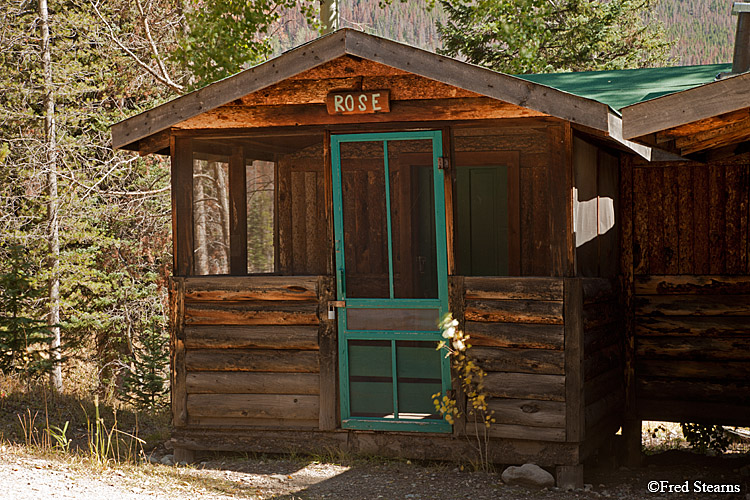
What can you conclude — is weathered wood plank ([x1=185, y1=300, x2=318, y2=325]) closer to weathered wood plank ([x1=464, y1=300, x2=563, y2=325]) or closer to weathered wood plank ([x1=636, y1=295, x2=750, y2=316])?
weathered wood plank ([x1=464, y1=300, x2=563, y2=325])

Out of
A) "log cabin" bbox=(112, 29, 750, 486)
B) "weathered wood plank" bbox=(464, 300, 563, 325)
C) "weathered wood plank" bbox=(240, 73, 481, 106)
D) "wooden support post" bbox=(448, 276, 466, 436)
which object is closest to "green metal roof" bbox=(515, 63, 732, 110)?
"log cabin" bbox=(112, 29, 750, 486)

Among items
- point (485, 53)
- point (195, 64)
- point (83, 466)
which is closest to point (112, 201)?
point (195, 64)

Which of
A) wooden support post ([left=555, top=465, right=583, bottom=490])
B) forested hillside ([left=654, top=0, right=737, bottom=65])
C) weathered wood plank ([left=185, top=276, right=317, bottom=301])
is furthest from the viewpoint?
forested hillside ([left=654, top=0, right=737, bottom=65])

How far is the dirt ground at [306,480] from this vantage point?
5852 millimetres

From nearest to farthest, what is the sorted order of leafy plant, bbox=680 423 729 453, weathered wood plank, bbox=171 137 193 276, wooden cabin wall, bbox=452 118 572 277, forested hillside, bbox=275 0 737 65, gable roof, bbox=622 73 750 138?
gable roof, bbox=622 73 750 138, weathered wood plank, bbox=171 137 193 276, leafy plant, bbox=680 423 729 453, wooden cabin wall, bbox=452 118 572 277, forested hillside, bbox=275 0 737 65

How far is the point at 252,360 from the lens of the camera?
7.08 metres

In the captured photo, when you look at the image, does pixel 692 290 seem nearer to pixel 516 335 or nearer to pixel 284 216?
pixel 516 335

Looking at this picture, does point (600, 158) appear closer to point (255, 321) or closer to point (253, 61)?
point (255, 321)

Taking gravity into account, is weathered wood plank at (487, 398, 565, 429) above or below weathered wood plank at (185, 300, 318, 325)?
below

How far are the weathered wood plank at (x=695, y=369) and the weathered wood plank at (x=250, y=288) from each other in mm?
3183

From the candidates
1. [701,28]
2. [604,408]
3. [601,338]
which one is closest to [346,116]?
[601,338]

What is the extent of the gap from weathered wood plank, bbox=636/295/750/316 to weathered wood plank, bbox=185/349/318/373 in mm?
3076

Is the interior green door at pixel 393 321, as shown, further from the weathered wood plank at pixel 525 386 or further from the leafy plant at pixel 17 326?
the leafy plant at pixel 17 326

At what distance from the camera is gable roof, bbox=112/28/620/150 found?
580 centimetres
